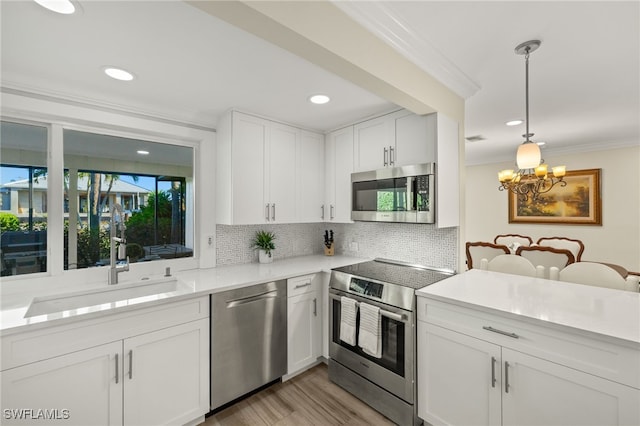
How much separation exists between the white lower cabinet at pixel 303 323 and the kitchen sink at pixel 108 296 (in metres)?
0.83

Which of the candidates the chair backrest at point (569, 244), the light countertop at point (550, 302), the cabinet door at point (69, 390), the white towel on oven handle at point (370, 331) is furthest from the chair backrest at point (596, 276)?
the cabinet door at point (69, 390)

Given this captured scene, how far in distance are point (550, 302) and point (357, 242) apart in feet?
5.94

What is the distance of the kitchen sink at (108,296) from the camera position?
5.60 feet

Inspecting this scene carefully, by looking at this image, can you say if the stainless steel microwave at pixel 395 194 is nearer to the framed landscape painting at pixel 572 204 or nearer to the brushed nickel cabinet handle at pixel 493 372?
the brushed nickel cabinet handle at pixel 493 372

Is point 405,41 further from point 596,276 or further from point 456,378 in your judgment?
point 596,276

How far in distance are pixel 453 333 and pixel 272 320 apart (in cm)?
128

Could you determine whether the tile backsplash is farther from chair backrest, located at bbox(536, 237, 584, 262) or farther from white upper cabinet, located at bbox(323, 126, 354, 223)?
chair backrest, located at bbox(536, 237, 584, 262)

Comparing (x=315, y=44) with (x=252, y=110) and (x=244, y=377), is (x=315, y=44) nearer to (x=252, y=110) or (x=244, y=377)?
(x=252, y=110)

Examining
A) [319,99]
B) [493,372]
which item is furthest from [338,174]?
[493,372]

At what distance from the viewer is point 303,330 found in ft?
7.90

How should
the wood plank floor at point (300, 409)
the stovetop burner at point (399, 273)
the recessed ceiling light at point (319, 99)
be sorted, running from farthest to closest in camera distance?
the recessed ceiling light at point (319, 99), the stovetop burner at point (399, 273), the wood plank floor at point (300, 409)

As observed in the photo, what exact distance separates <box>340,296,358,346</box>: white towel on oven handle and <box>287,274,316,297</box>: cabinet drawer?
0.34m

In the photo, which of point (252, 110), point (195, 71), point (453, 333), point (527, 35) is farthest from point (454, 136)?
point (195, 71)

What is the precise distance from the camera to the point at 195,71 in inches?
68.0
